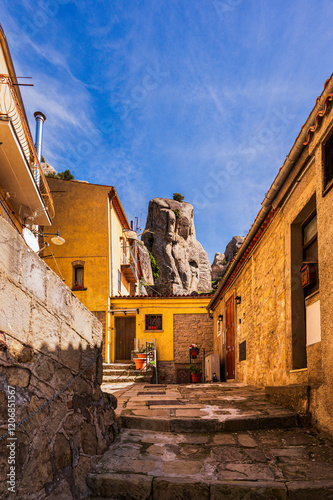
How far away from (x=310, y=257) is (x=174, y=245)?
3106cm

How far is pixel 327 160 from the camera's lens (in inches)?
153

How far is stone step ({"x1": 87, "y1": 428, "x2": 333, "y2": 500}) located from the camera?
249 centimetres

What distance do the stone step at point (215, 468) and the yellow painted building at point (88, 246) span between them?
12.9m

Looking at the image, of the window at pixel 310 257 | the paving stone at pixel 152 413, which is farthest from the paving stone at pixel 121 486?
the window at pixel 310 257

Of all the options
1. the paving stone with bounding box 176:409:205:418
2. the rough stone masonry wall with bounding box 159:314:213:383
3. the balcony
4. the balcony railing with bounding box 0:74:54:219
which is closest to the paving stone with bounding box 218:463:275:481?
the paving stone with bounding box 176:409:205:418

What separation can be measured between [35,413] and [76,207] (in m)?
15.9

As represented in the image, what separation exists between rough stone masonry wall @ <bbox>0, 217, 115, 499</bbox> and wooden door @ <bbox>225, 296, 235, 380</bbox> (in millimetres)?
7498

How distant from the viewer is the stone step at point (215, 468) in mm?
2492

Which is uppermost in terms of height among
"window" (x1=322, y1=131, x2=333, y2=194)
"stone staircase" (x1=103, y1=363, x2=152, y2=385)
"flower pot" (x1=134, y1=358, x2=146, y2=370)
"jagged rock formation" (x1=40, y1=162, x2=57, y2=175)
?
"jagged rock formation" (x1=40, y1=162, x2=57, y2=175)

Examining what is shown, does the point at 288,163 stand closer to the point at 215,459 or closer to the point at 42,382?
the point at 215,459

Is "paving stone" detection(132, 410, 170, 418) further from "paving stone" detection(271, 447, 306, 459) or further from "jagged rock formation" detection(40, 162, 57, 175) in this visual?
"jagged rock formation" detection(40, 162, 57, 175)

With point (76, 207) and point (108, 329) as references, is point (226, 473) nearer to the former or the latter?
point (108, 329)

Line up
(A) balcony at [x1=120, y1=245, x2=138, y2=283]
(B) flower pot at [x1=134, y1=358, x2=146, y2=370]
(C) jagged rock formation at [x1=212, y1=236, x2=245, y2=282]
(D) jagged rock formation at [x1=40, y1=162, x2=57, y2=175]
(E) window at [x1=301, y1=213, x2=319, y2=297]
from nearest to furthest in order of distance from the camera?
(E) window at [x1=301, y1=213, x2=319, y2=297], (B) flower pot at [x1=134, y1=358, x2=146, y2=370], (A) balcony at [x1=120, y1=245, x2=138, y2=283], (D) jagged rock formation at [x1=40, y1=162, x2=57, y2=175], (C) jagged rock formation at [x1=212, y1=236, x2=245, y2=282]

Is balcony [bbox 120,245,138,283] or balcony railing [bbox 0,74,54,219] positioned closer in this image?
balcony railing [bbox 0,74,54,219]
